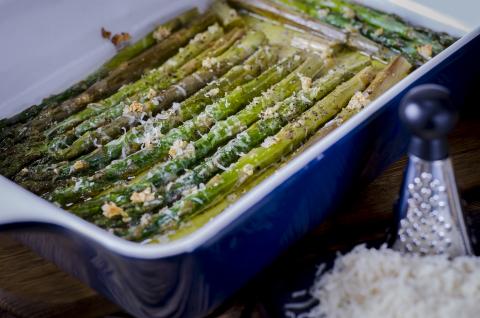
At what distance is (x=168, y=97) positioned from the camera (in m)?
2.69

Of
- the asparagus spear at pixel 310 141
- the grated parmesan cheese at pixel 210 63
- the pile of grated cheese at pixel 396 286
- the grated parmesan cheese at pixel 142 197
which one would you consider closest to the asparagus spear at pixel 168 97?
the grated parmesan cheese at pixel 210 63

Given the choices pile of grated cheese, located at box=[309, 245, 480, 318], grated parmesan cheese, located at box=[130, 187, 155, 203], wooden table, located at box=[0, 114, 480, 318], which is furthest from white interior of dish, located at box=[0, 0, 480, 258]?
pile of grated cheese, located at box=[309, 245, 480, 318]

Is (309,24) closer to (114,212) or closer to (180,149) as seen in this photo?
(180,149)

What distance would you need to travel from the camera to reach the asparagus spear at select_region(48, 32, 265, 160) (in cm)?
254

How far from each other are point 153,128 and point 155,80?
0.33 m

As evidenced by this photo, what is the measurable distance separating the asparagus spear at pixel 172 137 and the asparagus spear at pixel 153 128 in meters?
0.05

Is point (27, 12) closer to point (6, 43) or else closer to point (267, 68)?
point (6, 43)

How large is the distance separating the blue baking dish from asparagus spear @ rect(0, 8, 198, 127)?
0.64 m

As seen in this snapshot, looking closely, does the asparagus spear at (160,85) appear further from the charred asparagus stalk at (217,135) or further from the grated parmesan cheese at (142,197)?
the grated parmesan cheese at (142,197)

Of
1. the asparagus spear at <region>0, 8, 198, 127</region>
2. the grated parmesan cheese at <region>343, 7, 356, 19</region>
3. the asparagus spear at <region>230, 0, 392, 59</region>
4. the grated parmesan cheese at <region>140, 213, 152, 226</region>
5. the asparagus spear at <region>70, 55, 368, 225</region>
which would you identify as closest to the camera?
the grated parmesan cheese at <region>140, 213, 152, 226</region>

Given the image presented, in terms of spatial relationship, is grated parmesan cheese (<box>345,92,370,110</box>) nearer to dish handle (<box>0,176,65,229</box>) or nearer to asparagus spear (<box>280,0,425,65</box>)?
asparagus spear (<box>280,0,425,65</box>)

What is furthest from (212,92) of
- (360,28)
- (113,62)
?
(360,28)

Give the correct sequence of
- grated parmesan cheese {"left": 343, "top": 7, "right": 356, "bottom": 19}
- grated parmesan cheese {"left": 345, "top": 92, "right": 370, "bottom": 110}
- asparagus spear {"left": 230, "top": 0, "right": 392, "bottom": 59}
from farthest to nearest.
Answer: grated parmesan cheese {"left": 343, "top": 7, "right": 356, "bottom": 19}
asparagus spear {"left": 230, "top": 0, "right": 392, "bottom": 59}
grated parmesan cheese {"left": 345, "top": 92, "right": 370, "bottom": 110}

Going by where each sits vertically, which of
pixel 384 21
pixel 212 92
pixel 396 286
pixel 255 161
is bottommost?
pixel 396 286
